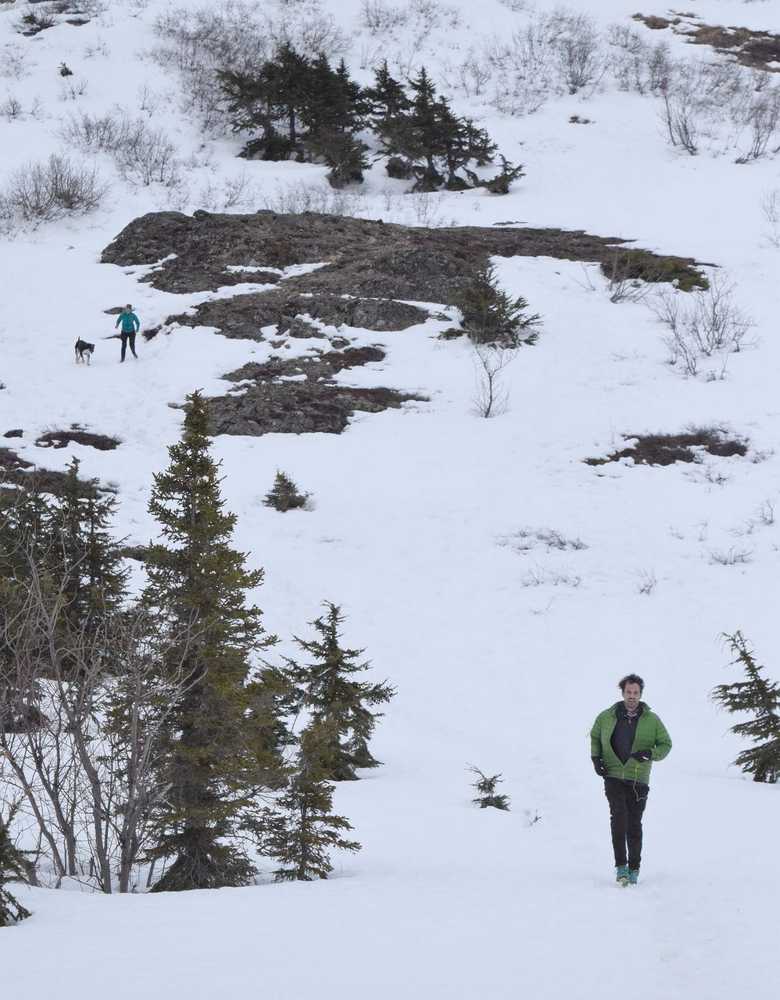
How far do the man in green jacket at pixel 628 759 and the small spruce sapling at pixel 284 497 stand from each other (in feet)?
40.9

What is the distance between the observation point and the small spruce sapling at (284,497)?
61.2 feet

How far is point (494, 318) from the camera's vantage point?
24.6 meters

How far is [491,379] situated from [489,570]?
6.08 metres

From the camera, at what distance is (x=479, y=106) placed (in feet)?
160

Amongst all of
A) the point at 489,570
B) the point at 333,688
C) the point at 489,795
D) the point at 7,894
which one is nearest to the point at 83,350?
the point at 489,570

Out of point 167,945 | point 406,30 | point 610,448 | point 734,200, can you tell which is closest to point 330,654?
point 167,945

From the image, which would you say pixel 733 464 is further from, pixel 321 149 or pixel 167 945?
pixel 321 149

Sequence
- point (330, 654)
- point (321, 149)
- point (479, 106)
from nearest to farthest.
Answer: point (330, 654) < point (321, 149) < point (479, 106)

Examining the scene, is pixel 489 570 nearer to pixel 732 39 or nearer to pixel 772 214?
pixel 772 214

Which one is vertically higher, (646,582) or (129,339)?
(129,339)

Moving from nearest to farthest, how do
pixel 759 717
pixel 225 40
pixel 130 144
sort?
pixel 759 717
pixel 130 144
pixel 225 40

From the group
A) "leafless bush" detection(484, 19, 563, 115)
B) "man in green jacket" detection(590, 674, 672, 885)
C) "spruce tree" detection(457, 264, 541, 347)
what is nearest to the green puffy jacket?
"man in green jacket" detection(590, 674, 672, 885)

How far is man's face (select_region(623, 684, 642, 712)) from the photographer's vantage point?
677 centimetres

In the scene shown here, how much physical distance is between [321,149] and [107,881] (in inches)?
1583
